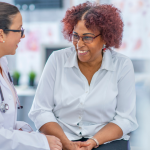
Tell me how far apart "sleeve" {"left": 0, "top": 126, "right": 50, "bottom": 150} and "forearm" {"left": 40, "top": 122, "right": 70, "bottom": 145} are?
9.1 inches

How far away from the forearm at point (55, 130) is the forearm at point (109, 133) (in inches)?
7.9

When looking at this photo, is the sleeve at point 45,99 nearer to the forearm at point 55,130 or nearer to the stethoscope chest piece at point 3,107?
the forearm at point 55,130

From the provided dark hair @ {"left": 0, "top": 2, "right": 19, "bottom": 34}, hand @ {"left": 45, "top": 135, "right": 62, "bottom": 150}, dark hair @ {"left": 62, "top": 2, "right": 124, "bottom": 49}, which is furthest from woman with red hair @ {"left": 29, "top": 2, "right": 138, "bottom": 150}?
dark hair @ {"left": 0, "top": 2, "right": 19, "bottom": 34}

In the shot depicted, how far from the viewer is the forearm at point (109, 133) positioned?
1.38 m

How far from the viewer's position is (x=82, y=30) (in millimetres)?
1423

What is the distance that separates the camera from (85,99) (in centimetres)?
144

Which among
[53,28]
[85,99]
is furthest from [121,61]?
[53,28]

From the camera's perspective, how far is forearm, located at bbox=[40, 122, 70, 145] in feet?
4.44

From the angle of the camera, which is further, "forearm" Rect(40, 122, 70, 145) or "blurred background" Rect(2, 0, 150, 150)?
"blurred background" Rect(2, 0, 150, 150)

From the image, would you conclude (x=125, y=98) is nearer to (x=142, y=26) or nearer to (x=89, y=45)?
(x=89, y=45)

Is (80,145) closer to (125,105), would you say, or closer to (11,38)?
(125,105)

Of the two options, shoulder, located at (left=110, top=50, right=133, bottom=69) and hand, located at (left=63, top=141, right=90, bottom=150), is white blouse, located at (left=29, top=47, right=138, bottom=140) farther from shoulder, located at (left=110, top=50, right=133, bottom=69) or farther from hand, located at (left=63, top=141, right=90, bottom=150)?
hand, located at (left=63, top=141, right=90, bottom=150)

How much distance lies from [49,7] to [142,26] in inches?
67.8

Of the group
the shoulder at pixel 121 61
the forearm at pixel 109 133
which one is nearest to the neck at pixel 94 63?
the shoulder at pixel 121 61
